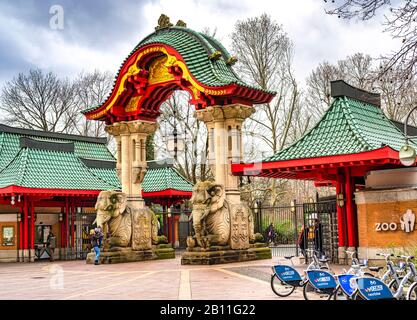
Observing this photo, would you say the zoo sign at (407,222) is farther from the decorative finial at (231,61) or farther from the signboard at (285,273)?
the decorative finial at (231,61)

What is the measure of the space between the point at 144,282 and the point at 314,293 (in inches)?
215

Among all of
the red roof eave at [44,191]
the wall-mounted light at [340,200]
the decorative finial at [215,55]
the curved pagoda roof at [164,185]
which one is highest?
the decorative finial at [215,55]

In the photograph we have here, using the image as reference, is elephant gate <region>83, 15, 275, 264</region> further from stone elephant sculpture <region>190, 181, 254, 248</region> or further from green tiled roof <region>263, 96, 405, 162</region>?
green tiled roof <region>263, 96, 405, 162</region>

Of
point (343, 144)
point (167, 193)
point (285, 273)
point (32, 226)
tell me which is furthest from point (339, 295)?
point (167, 193)

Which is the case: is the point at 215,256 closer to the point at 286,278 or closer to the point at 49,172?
the point at 286,278

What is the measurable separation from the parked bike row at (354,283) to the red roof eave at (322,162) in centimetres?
464

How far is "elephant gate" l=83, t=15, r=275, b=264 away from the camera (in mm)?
21156

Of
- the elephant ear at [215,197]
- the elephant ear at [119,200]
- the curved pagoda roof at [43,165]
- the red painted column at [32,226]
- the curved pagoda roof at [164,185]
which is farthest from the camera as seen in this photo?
the curved pagoda roof at [164,185]

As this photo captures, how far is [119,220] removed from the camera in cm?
2400

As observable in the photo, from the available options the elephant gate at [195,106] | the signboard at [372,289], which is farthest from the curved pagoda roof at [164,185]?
the signboard at [372,289]

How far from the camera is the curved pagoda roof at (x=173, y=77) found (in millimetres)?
21594
